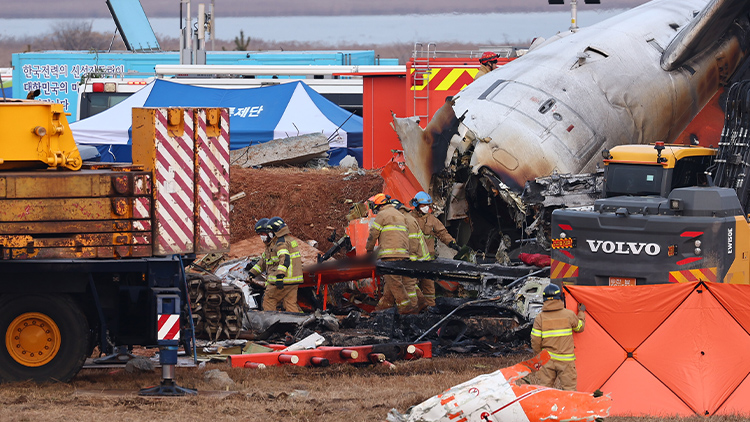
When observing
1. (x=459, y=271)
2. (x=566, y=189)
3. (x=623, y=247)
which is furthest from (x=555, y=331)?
(x=566, y=189)

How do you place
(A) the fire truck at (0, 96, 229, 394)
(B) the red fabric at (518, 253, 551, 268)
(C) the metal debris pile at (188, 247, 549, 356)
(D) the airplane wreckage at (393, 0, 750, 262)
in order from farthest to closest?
1. (D) the airplane wreckage at (393, 0, 750, 262)
2. (B) the red fabric at (518, 253, 551, 268)
3. (C) the metal debris pile at (188, 247, 549, 356)
4. (A) the fire truck at (0, 96, 229, 394)

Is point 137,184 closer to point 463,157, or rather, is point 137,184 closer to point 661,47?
point 463,157

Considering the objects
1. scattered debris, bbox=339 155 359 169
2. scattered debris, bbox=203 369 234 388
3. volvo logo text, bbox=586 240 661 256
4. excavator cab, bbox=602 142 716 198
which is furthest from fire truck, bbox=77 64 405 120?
scattered debris, bbox=203 369 234 388

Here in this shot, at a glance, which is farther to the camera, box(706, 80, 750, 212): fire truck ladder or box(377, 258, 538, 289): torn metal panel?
box(377, 258, 538, 289): torn metal panel

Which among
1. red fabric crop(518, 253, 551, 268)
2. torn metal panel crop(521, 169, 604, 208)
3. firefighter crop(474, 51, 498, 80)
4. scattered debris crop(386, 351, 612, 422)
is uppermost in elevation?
firefighter crop(474, 51, 498, 80)

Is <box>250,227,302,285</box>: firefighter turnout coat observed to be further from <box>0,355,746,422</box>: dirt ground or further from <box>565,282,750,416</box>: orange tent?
<box>565,282,750,416</box>: orange tent

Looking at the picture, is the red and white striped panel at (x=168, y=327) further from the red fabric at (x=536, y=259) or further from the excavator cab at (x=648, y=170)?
the excavator cab at (x=648, y=170)

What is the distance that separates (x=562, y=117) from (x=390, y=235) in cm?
345

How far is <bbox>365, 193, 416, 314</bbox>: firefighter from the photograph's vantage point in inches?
555

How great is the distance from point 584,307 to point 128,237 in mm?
4506

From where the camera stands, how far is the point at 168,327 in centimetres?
936

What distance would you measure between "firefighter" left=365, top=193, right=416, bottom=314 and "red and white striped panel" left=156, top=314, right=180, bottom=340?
16.5 feet

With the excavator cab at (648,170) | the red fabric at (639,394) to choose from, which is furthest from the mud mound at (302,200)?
the red fabric at (639,394)

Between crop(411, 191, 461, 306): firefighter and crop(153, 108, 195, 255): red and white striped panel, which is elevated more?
crop(153, 108, 195, 255): red and white striped panel
